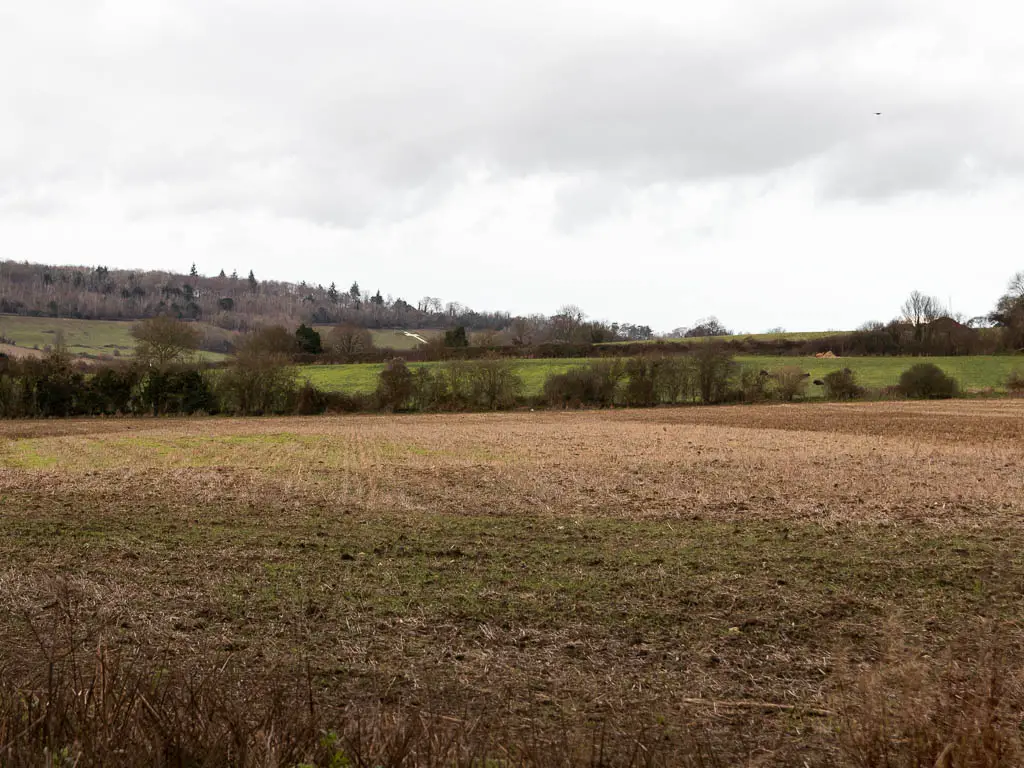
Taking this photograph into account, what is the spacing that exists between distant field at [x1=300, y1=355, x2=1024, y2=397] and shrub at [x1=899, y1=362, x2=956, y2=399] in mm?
3524

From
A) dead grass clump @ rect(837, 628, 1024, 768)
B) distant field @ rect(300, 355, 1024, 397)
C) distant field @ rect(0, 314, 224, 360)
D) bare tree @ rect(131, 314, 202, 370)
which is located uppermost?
distant field @ rect(0, 314, 224, 360)

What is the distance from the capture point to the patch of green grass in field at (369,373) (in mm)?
71438

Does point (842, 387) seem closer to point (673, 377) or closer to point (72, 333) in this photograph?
point (673, 377)

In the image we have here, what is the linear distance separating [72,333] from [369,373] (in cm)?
9824

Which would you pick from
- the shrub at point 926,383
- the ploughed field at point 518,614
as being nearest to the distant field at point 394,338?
the shrub at point 926,383

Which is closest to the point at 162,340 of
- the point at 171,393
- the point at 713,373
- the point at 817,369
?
the point at 171,393

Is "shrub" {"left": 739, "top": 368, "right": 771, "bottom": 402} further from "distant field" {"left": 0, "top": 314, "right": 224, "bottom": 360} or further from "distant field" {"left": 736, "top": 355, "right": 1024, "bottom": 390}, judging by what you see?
"distant field" {"left": 0, "top": 314, "right": 224, "bottom": 360}

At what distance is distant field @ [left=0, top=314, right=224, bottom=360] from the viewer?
13725 centimetres

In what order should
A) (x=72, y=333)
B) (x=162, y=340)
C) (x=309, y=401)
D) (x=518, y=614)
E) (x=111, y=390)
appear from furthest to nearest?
(x=72, y=333)
(x=162, y=340)
(x=309, y=401)
(x=111, y=390)
(x=518, y=614)

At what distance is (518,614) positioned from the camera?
9.52 m

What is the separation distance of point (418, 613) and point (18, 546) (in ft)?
26.2

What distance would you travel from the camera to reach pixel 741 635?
8.77m

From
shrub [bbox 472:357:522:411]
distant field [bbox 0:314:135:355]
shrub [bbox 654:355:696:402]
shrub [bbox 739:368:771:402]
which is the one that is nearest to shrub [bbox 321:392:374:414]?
shrub [bbox 472:357:522:411]

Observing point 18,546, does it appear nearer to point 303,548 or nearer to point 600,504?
point 303,548
